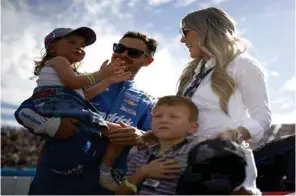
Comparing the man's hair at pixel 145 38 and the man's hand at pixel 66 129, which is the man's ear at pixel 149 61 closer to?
the man's hair at pixel 145 38

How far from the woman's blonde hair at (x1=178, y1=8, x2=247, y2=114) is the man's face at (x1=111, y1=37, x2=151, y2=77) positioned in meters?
0.80

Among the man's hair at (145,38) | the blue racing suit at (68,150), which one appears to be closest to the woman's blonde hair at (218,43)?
the blue racing suit at (68,150)

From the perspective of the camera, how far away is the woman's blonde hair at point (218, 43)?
217 centimetres

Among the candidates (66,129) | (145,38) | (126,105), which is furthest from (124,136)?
(145,38)

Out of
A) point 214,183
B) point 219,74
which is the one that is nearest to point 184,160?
point 214,183

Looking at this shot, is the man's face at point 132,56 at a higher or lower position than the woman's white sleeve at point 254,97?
higher

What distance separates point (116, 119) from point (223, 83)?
1.01 meters

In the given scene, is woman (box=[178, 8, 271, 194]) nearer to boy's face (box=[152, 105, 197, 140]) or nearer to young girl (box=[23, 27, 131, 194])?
boy's face (box=[152, 105, 197, 140])

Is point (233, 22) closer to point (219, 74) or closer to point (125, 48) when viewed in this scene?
point (219, 74)

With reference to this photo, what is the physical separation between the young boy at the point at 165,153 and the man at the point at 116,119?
46 cm

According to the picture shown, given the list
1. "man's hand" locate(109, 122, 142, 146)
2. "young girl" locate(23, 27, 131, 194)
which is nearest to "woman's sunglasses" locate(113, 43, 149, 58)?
"young girl" locate(23, 27, 131, 194)

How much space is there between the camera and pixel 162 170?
75.8 inches

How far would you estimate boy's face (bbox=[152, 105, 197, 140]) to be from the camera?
204 centimetres

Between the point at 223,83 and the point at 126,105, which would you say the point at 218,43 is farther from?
the point at 126,105
